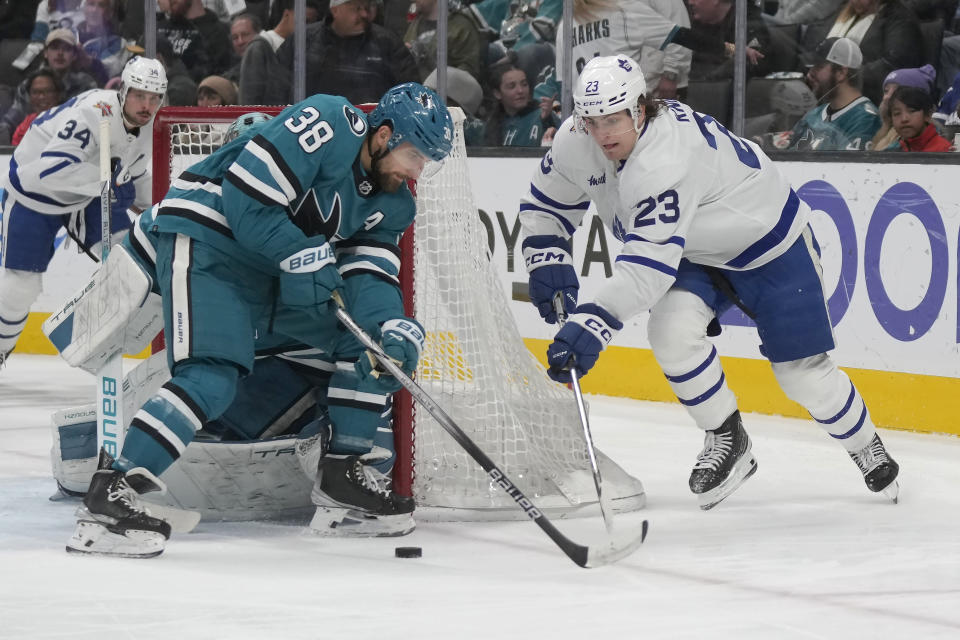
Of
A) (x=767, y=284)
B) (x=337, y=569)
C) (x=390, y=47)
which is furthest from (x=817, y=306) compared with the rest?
(x=390, y=47)

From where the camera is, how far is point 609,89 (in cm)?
338

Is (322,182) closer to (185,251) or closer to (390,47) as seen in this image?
(185,251)

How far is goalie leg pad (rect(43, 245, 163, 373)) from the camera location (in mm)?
3307

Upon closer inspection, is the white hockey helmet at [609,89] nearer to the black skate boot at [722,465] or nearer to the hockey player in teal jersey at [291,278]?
the hockey player in teal jersey at [291,278]

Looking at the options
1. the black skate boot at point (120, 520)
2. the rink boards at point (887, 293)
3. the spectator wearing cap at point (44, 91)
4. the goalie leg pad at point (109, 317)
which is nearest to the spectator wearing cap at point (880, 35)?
the rink boards at point (887, 293)

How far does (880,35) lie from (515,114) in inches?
63.9

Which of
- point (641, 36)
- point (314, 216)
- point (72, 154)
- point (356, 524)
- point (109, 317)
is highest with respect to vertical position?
point (641, 36)

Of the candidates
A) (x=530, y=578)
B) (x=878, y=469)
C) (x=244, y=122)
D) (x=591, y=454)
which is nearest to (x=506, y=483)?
(x=530, y=578)

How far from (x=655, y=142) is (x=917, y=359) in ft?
5.80

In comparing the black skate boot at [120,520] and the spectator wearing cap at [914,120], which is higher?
the spectator wearing cap at [914,120]

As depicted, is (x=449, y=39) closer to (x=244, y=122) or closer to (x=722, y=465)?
(x=244, y=122)

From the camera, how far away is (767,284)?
148 inches

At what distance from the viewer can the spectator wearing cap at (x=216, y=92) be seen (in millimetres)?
6973

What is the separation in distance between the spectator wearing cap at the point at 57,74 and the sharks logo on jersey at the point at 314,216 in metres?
4.49
